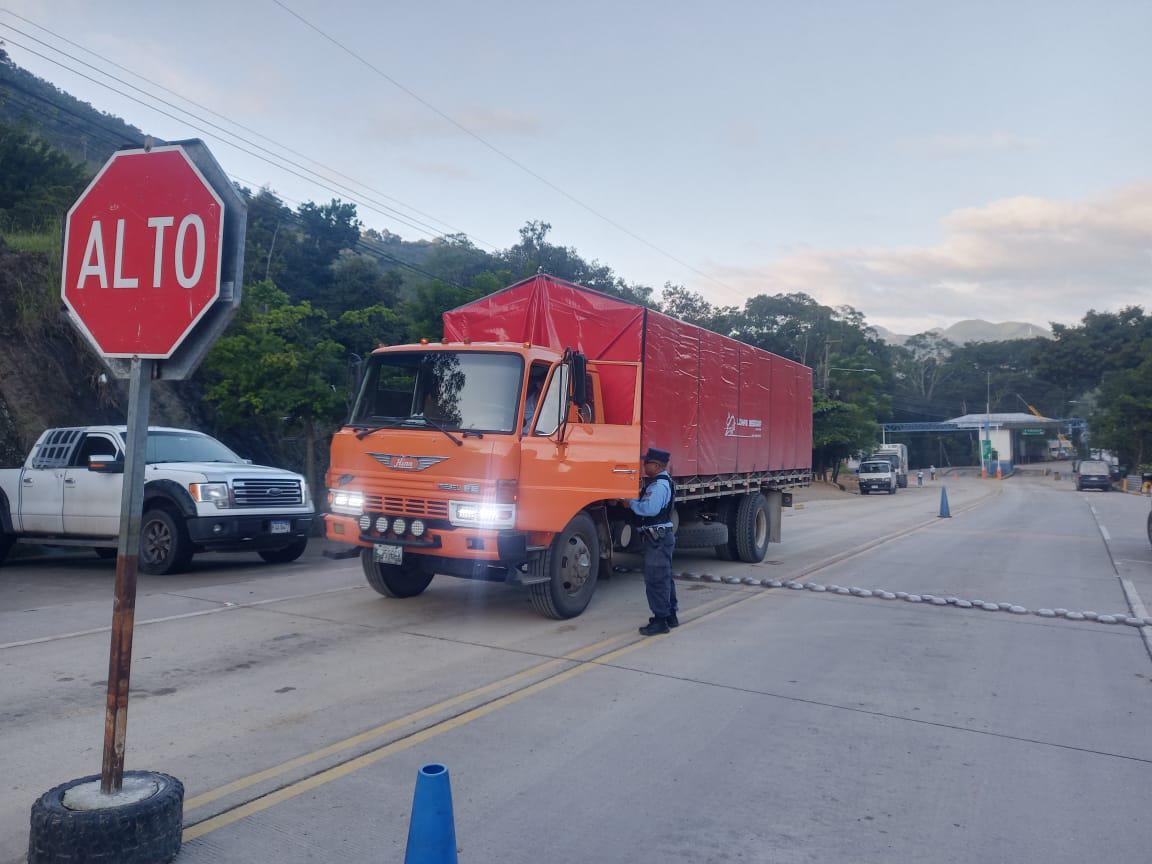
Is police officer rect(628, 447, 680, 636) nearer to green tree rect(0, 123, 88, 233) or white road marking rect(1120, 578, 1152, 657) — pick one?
white road marking rect(1120, 578, 1152, 657)

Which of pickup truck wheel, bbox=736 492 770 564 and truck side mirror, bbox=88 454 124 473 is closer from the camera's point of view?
truck side mirror, bbox=88 454 124 473

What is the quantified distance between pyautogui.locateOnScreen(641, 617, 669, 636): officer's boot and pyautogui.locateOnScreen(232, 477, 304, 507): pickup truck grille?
6063mm

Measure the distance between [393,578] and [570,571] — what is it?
2.06 m

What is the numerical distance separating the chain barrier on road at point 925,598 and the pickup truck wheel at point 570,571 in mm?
3345

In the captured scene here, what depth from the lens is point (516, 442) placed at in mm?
8281

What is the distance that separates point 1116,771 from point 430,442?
584 cm

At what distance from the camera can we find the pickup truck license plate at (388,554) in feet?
27.3

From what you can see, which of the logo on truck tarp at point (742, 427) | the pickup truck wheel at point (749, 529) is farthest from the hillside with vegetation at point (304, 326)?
the pickup truck wheel at point (749, 529)

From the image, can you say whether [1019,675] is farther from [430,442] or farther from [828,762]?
[430,442]

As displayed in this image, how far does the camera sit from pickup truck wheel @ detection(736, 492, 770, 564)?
13.8 meters

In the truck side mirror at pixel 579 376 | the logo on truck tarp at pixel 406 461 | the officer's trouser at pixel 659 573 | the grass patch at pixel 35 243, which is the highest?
the grass patch at pixel 35 243

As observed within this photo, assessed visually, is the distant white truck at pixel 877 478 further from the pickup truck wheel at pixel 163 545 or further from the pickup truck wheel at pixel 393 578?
the pickup truck wheel at pixel 163 545

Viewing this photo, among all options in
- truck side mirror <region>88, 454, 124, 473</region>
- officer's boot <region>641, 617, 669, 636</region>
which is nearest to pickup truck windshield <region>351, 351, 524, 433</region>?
officer's boot <region>641, 617, 669, 636</region>

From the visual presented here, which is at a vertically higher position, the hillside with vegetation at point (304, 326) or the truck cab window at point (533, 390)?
the hillside with vegetation at point (304, 326)
